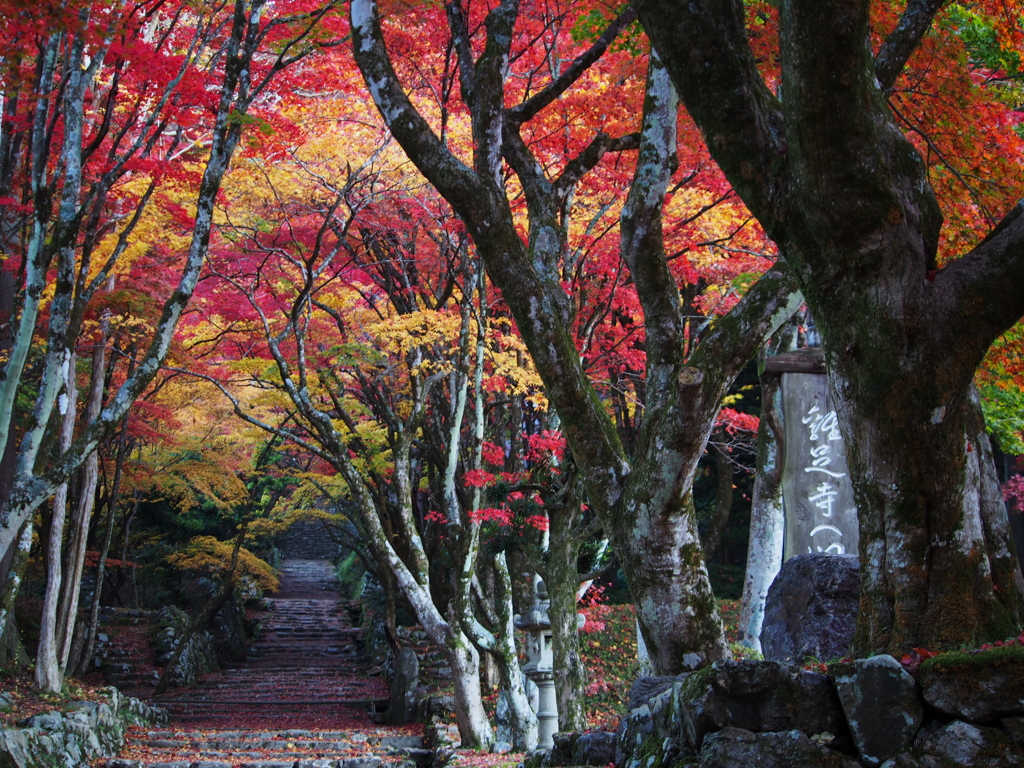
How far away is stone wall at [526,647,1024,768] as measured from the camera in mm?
2512

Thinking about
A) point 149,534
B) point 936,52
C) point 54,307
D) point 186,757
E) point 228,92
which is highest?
point 228,92

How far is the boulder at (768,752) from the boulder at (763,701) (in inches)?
1.9

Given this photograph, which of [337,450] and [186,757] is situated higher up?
[337,450]

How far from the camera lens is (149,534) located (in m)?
21.6

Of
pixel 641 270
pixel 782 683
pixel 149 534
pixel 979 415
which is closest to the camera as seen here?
pixel 782 683

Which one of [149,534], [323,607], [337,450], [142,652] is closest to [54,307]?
[337,450]

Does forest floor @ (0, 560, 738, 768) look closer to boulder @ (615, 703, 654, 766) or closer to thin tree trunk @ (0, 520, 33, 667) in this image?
thin tree trunk @ (0, 520, 33, 667)

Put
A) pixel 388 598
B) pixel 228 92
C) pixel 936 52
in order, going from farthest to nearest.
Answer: pixel 388 598 < pixel 228 92 < pixel 936 52

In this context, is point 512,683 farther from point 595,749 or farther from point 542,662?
point 595,749

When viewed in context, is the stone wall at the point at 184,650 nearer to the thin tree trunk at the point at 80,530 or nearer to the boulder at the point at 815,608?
the thin tree trunk at the point at 80,530

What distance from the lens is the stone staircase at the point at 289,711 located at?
10016 mm

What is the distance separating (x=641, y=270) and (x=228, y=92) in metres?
4.74

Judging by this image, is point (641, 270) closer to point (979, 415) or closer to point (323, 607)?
point (979, 415)

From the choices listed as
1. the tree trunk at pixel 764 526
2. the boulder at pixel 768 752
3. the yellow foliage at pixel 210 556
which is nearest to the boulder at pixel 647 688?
the boulder at pixel 768 752
